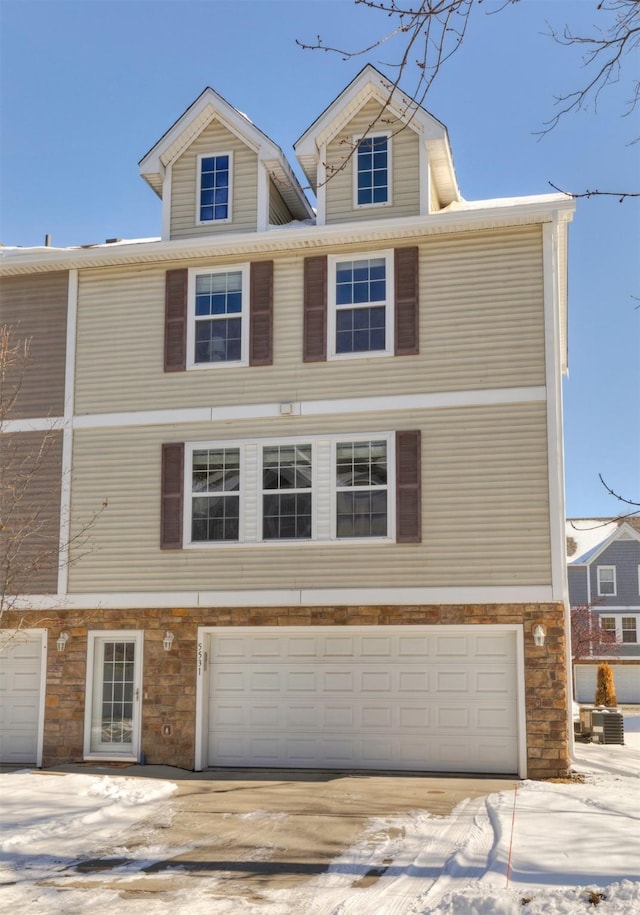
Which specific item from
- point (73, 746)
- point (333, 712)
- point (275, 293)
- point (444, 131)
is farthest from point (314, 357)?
point (73, 746)

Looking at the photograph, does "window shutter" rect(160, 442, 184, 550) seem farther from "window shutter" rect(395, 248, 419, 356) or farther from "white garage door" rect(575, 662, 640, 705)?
"white garage door" rect(575, 662, 640, 705)

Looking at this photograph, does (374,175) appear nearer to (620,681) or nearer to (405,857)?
(405,857)

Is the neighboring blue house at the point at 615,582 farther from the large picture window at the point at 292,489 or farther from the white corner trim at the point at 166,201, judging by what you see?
the white corner trim at the point at 166,201

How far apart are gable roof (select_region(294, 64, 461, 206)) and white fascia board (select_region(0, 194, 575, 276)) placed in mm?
908

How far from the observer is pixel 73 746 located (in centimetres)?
1473

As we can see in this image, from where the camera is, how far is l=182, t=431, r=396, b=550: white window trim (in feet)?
46.5

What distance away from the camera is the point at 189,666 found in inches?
572

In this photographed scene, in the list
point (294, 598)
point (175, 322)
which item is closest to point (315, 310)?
point (175, 322)

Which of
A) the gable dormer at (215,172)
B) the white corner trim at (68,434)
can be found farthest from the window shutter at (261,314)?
the white corner trim at (68,434)

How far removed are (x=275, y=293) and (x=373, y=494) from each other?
343 centimetres

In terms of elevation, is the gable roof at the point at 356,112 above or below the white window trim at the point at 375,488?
above

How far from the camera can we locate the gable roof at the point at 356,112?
1480 cm

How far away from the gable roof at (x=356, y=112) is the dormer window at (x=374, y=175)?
0.52 m

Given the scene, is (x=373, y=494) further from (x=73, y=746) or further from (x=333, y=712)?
(x=73, y=746)
